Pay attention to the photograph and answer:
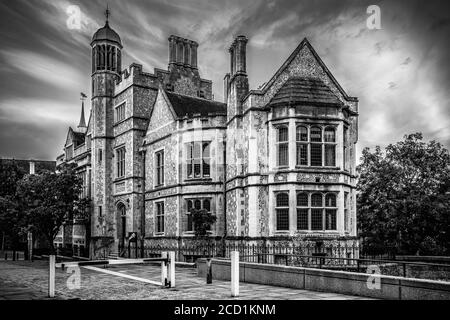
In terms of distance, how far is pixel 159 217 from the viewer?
30.8 m

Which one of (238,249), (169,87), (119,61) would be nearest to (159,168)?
(169,87)

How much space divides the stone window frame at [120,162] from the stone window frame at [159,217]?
17.7 ft

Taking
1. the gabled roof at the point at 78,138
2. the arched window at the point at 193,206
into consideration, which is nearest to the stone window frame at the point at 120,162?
the arched window at the point at 193,206

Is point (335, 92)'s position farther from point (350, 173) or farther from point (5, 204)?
point (5, 204)

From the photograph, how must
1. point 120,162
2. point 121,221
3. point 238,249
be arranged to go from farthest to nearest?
point 120,162, point 121,221, point 238,249

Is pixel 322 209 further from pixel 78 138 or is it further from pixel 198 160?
pixel 78 138

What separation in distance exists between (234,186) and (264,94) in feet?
17.3

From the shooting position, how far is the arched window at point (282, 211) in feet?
73.9

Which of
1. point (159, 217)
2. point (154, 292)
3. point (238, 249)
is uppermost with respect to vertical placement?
point (159, 217)

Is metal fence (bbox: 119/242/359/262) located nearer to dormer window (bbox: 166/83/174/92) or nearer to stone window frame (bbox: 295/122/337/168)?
stone window frame (bbox: 295/122/337/168)

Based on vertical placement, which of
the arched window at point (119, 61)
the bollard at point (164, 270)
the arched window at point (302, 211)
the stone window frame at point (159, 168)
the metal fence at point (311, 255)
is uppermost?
the arched window at point (119, 61)

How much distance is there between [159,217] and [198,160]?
5.83 m

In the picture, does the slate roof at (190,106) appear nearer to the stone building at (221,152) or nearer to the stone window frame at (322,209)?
the stone building at (221,152)

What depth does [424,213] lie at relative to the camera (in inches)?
1188
